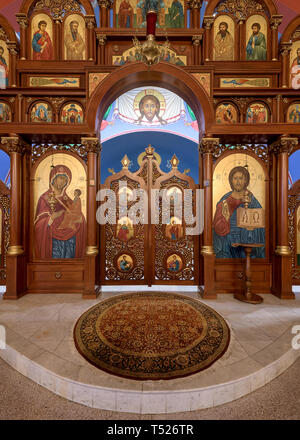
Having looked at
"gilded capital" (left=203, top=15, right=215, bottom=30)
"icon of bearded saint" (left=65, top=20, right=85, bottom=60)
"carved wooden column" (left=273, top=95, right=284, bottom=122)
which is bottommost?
"carved wooden column" (left=273, top=95, right=284, bottom=122)

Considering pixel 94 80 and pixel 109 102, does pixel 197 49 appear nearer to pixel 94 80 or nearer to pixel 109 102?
pixel 109 102

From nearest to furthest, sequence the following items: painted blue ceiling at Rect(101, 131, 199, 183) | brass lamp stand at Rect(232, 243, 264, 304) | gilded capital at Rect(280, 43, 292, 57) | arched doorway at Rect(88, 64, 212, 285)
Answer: brass lamp stand at Rect(232, 243, 264, 304)
gilded capital at Rect(280, 43, 292, 57)
arched doorway at Rect(88, 64, 212, 285)
painted blue ceiling at Rect(101, 131, 199, 183)

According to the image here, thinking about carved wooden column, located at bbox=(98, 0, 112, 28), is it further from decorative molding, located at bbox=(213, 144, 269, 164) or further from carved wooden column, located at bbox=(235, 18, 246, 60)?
decorative molding, located at bbox=(213, 144, 269, 164)

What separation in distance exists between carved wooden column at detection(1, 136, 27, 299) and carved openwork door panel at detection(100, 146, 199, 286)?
1.78 m

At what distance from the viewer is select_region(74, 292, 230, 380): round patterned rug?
7.84 ft

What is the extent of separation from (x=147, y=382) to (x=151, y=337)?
2.25 feet

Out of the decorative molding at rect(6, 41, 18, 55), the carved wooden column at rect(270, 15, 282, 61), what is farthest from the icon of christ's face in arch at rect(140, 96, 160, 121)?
the decorative molding at rect(6, 41, 18, 55)

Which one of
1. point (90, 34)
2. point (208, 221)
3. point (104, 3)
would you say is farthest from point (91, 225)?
point (104, 3)

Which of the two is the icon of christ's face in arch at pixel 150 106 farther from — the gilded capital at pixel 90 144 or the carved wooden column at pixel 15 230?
the carved wooden column at pixel 15 230

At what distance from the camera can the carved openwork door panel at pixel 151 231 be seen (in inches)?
200

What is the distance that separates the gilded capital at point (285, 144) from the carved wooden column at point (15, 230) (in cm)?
565

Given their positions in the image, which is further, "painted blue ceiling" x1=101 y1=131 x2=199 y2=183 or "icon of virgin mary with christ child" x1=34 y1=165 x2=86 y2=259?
"painted blue ceiling" x1=101 y1=131 x2=199 y2=183

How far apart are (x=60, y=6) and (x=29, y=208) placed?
15.4 ft

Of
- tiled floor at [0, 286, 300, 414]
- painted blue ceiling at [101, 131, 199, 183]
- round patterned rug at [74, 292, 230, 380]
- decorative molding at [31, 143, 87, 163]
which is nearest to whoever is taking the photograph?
tiled floor at [0, 286, 300, 414]
